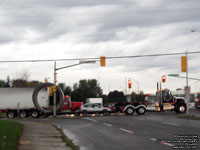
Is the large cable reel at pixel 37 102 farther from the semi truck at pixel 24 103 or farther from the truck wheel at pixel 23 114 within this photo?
the truck wheel at pixel 23 114

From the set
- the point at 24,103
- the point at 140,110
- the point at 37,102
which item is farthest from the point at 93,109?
the point at 24,103

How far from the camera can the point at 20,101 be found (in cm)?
3619

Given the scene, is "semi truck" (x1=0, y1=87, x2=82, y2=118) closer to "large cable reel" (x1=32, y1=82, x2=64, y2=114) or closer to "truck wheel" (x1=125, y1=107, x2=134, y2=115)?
"large cable reel" (x1=32, y1=82, x2=64, y2=114)

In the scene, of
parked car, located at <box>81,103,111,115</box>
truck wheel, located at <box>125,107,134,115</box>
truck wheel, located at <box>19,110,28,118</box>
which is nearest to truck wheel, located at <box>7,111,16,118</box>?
truck wheel, located at <box>19,110,28,118</box>

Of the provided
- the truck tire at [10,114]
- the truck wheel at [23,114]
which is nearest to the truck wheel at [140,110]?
the truck wheel at [23,114]

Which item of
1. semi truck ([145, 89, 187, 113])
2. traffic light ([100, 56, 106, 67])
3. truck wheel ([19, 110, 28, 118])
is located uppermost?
traffic light ([100, 56, 106, 67])

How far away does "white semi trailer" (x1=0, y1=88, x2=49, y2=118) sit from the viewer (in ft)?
119

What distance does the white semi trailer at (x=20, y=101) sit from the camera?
36.1m

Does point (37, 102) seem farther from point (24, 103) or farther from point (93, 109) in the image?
point (93, 109)

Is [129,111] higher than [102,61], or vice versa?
[102,61]

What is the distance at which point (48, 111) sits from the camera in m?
36.4

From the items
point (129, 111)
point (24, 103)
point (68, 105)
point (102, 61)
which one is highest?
point (102, 61)

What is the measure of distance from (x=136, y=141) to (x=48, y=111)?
2419cm

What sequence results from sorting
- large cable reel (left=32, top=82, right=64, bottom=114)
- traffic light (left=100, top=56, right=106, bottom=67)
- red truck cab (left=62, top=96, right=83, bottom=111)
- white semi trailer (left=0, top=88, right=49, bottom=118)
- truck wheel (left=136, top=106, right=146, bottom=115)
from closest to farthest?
traffic light (left=100, top=56, right=106, bottom=67) < large cable reel (left=32, top=82, right=64, bottom=114) < white semi trailer (left=0, top=88, right=49, bottom=118) < truck wheel (left=136, top=106, right=146, bottom=115) < red truck cab (left=62, top=96, right=83, bottom=111)
